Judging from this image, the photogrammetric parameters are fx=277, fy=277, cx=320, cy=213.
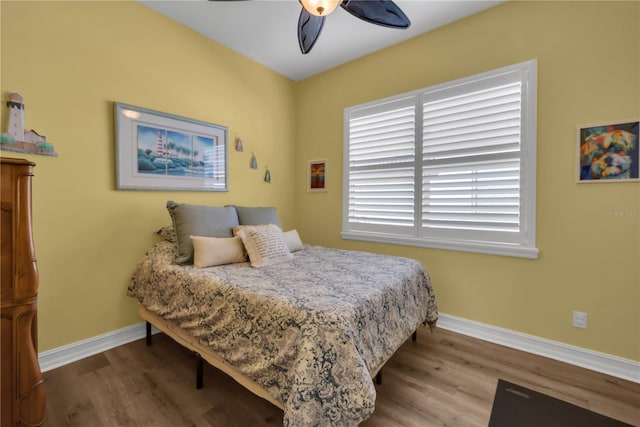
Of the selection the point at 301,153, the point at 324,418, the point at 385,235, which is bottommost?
the point at 324,418

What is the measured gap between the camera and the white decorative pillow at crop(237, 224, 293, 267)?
2160 mm

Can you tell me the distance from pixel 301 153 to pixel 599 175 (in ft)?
9.54

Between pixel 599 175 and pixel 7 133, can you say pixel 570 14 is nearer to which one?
pixel 599 175

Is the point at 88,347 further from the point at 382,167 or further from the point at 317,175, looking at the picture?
the point at 382,167

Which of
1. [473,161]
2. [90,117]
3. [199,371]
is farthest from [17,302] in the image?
[473,161]

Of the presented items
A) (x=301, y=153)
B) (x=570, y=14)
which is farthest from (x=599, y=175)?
(x=301, y=153)

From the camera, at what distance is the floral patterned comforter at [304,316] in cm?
114

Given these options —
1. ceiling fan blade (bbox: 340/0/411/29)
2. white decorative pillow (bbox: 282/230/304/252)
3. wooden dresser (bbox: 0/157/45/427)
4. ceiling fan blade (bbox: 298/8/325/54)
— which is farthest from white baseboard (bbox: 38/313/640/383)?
ceiling fan blade (bbox: 298/8/325/54)

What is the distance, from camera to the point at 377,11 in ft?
5.75

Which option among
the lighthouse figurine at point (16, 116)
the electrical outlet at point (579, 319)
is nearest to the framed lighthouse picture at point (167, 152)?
the lighthouse figurine at point (16, 116)

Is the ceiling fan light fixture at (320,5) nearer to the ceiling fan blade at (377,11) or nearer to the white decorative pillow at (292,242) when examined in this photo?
the ceiling fan blade at (377,11)

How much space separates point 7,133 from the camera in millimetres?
1721

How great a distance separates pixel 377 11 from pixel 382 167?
1.49 m

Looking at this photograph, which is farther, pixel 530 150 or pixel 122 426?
pixel 530 150
